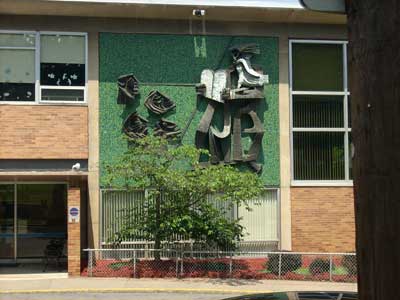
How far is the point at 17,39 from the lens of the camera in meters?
17.7

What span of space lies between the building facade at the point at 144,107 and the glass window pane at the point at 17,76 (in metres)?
0.03

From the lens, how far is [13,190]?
1784 cm

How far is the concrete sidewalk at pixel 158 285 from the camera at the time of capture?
1367 centimetres

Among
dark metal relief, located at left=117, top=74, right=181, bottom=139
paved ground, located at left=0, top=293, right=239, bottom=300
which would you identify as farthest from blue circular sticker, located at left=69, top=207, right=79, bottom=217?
dark metal relief, located at left=117, top=74, right=181, bottom=139

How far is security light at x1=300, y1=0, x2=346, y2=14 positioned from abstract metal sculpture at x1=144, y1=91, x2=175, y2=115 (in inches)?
619

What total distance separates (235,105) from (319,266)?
5575 millimetres

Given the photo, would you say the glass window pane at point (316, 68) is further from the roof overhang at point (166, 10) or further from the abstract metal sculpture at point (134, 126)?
the abstract metal sculpture at point (134, 126)

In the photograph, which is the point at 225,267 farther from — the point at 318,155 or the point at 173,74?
the point at 173,74

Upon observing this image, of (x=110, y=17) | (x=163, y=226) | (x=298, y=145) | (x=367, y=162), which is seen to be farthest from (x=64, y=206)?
(x=367, y=162)

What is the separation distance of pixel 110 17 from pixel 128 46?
1020 mm

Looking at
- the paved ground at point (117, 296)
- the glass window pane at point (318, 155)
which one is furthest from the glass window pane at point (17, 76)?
the glass window pane at point (318, 155)

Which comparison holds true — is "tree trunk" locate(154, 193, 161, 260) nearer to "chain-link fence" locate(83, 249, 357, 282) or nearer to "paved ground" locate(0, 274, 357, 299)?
"chain-link fence" locate(83, 249, 357, 282)

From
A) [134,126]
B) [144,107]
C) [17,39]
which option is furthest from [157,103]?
[17,39]

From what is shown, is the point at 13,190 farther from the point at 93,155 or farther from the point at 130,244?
the point at 130,244
